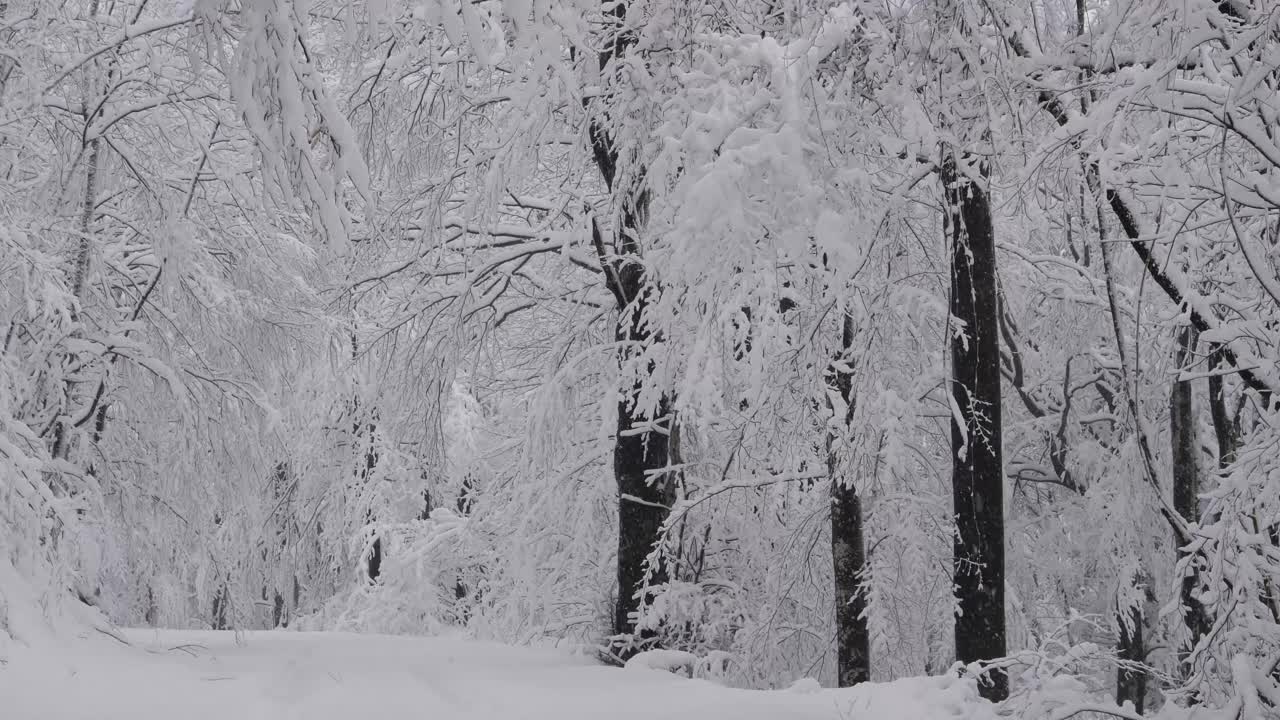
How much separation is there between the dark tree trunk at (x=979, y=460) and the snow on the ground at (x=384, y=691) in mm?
1419

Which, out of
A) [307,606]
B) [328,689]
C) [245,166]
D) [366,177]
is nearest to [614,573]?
[328,689]

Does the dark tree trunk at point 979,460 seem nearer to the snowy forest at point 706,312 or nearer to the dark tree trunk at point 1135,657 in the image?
the snowy forest at point 706,312

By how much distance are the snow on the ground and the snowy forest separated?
0.21 m

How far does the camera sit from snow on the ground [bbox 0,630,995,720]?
5547 mm

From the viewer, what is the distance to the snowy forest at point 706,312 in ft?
15.2

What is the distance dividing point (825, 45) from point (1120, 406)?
8.03 meters

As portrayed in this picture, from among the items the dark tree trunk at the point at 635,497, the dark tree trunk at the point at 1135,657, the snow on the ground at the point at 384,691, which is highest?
the dark tree trunk at the point at 635,497

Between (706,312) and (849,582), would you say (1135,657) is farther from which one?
(706,312)

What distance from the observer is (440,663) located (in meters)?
7.88

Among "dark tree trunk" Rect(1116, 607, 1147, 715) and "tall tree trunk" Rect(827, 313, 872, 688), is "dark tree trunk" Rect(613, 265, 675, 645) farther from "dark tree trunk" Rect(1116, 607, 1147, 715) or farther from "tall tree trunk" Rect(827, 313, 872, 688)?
"dark tree trunk" Rect(1116, 607, 1147, 715)

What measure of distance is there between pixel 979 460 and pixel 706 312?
3.28m

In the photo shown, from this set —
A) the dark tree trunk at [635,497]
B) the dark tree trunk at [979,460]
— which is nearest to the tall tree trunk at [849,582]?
the dark tree trunk at [635,497]

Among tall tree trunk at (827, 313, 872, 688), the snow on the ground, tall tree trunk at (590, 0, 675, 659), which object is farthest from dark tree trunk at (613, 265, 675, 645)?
tall tree trunk at (827, 313, 872, 688)

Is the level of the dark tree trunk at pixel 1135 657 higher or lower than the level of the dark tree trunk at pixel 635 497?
lower
